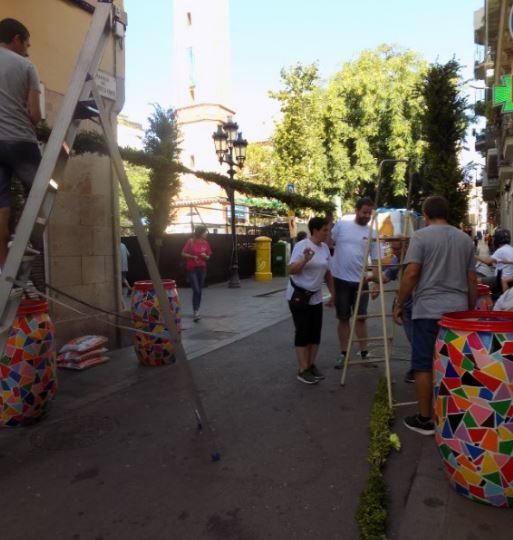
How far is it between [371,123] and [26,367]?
87.3 ft

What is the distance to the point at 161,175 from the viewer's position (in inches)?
282

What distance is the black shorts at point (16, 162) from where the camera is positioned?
2930 mm

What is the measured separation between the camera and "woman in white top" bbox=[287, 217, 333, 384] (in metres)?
5.08

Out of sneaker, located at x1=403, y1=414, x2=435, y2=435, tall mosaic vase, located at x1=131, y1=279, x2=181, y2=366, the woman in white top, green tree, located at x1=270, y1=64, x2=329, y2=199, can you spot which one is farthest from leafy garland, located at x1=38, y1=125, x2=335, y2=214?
green tree, located at x1=270, y1=64, x2=329, y2=199

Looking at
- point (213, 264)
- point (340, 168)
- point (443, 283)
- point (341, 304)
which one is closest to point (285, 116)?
point (340, 168)

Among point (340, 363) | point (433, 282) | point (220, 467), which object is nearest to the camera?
point (220, 467)

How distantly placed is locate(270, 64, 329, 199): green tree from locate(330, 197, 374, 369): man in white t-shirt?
70.0 feet

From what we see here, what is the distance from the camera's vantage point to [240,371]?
5789 mm

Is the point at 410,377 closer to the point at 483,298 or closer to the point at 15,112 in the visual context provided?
the point at 483,298

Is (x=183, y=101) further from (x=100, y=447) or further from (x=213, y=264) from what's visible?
(x=100, y=447)

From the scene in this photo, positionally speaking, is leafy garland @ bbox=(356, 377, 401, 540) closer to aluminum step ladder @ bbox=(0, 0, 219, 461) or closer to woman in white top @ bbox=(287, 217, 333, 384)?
woman in white top @ bbox=(287, 217, 333, 384)

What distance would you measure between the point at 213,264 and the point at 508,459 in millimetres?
14923

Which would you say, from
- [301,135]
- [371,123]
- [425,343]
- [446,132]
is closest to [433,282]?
[425,343]

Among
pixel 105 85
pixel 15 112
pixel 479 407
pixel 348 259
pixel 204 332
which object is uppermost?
pixel 105 85
